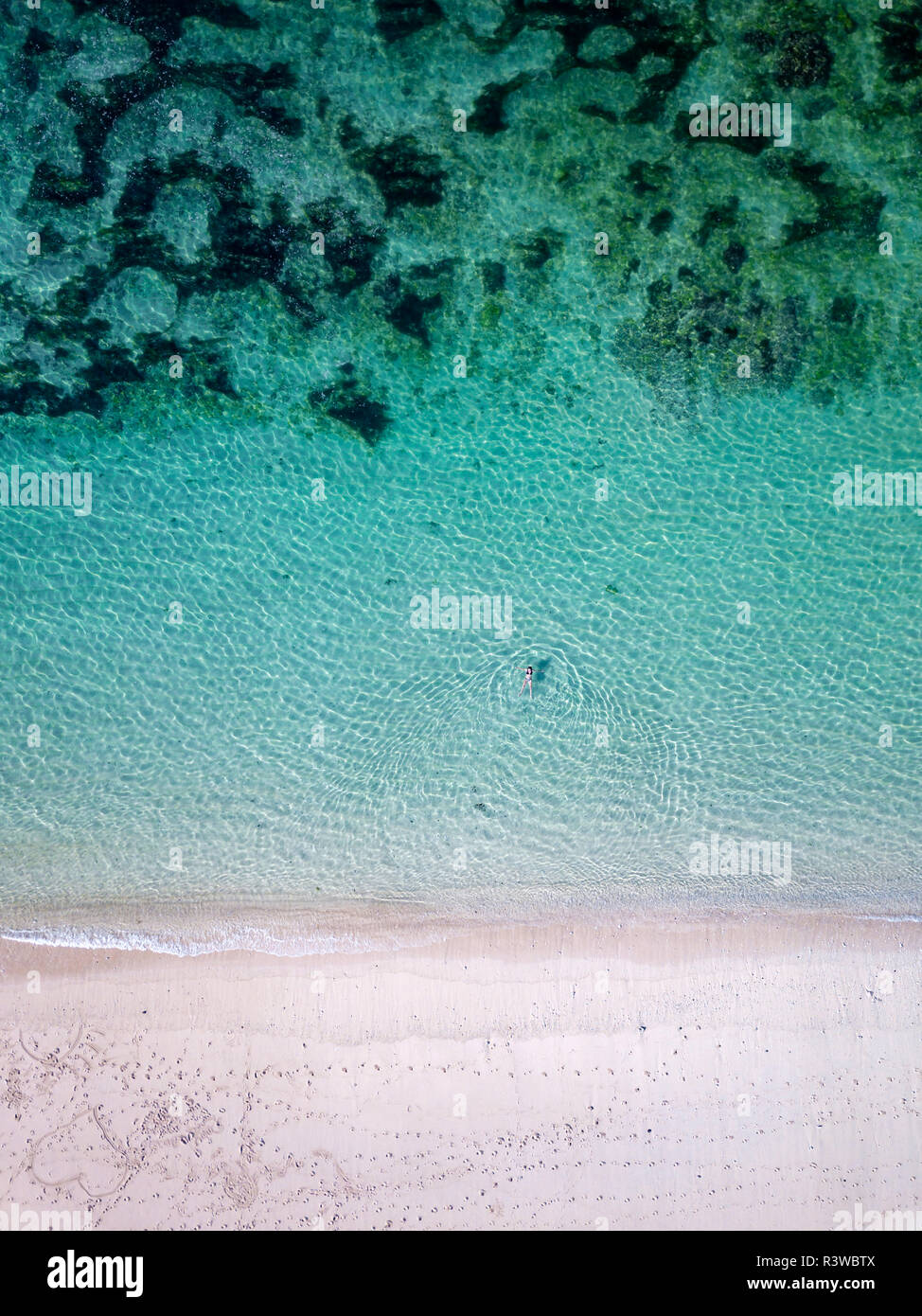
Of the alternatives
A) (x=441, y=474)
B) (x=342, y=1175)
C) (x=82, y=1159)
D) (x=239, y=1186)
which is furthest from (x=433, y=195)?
(x=82, y=1159)

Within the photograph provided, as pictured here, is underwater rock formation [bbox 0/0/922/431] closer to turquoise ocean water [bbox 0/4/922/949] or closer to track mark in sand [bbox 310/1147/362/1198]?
turquoise ocean water [bbox 0/4/922/949]

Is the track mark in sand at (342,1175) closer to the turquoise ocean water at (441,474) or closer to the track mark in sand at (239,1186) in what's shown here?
the track mark in sand at (239,1186)

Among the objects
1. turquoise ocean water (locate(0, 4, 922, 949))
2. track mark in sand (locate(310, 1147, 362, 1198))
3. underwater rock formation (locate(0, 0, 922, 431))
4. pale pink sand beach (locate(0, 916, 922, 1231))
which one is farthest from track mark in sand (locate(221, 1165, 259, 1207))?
underwater rock formation (locate(0, 0, 922, 431))

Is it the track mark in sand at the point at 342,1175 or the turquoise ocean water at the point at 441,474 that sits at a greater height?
the turquoise ocean water at the point at 441,474

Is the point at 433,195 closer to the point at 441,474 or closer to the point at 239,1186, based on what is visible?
the point at 441,474

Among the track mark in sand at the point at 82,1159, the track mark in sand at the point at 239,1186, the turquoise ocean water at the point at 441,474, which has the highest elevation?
the turquoise ocean water at the point at 441,474

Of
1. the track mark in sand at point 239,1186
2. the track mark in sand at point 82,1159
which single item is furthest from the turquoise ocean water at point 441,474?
the track mark in sand at point 239,1186

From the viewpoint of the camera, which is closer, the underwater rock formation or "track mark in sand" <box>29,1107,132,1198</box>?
"track mark in sand" <box>29,1107,132,1198</box>
